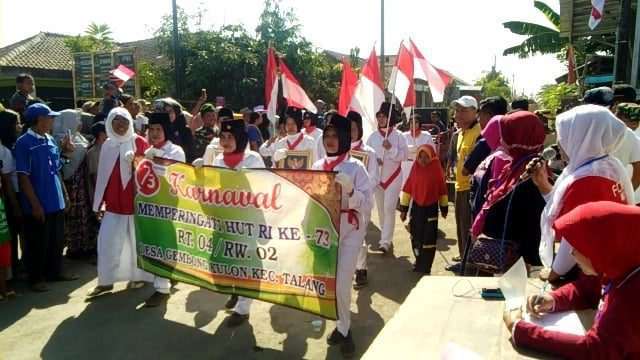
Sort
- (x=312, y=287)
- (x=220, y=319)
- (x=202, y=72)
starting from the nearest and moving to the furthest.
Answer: (x=312, y=287) < (x=220, y=319) < (x=202, y=72)

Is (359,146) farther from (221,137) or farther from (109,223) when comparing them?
(109,223)

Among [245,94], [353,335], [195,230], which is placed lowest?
A: [353,335]

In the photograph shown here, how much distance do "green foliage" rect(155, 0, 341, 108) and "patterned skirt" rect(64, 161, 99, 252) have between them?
50.0 ft

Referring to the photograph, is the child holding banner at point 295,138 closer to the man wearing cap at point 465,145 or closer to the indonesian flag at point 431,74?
the indonesian flag at point 431,74

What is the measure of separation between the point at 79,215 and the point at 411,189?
4100 millimetres

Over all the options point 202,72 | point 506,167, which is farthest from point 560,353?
point 202,72

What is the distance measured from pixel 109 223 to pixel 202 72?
666 inches

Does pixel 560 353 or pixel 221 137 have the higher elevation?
pixel 221 137

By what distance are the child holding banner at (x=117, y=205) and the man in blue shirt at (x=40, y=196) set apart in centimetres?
53

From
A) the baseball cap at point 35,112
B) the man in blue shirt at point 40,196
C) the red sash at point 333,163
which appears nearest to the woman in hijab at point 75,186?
the man in blue shirt at point 40,196

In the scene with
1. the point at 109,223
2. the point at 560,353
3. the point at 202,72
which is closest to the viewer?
the point at 560,353

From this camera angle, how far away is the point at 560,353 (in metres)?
1.80

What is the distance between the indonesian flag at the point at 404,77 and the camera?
21.3 ft

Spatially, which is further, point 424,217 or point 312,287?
point 424,217
